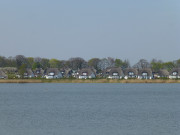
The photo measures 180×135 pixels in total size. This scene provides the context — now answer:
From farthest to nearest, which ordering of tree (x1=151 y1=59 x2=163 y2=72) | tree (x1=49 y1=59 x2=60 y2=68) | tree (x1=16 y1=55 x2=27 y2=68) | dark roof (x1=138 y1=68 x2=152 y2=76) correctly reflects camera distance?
1. tree (x1=49 y1=59 x2=60 y2=68)
2. tree (x1=151 y1=59 x2=163 y2=72)
3. tree (x1=16 y1=55 x2=27 y2=68)
4. dark roof (x1=138 y1=68 x2=152 y2=76)

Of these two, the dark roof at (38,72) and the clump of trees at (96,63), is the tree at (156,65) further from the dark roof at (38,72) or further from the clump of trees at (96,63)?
the dark roof at (38,72)

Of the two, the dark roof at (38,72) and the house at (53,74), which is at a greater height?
the dark roof at (38,72)

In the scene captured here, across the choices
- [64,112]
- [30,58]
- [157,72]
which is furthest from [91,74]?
[64,112]

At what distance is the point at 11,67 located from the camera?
139500 millimetres

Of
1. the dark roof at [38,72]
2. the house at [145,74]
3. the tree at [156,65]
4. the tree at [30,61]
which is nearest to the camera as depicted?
the house at [145,74]

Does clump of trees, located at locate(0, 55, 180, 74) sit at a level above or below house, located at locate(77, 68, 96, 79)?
above

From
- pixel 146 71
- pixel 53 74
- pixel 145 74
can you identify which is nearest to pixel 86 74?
pixel 53 74

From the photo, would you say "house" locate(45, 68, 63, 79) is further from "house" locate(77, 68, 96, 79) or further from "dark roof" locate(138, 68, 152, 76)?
"dark roof" locate(138, 68, 152, 76)

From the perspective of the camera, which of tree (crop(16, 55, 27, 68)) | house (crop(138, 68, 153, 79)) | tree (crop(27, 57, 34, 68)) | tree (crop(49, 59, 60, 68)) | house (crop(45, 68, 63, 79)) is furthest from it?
tree (crop(49, 59, 60, 68))

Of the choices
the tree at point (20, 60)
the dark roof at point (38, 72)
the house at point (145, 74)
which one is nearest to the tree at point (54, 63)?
the tree at point (20, 60)

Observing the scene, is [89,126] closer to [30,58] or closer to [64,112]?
[64,112]

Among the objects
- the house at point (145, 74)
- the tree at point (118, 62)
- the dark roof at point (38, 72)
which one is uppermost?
→ the tree at point (118, 62)

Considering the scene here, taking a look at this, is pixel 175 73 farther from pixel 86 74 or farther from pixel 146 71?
A: pixel 86 74

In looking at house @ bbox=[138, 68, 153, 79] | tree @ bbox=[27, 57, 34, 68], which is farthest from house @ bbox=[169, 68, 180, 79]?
tree @ bbox=[27, 57, 34, 68]
